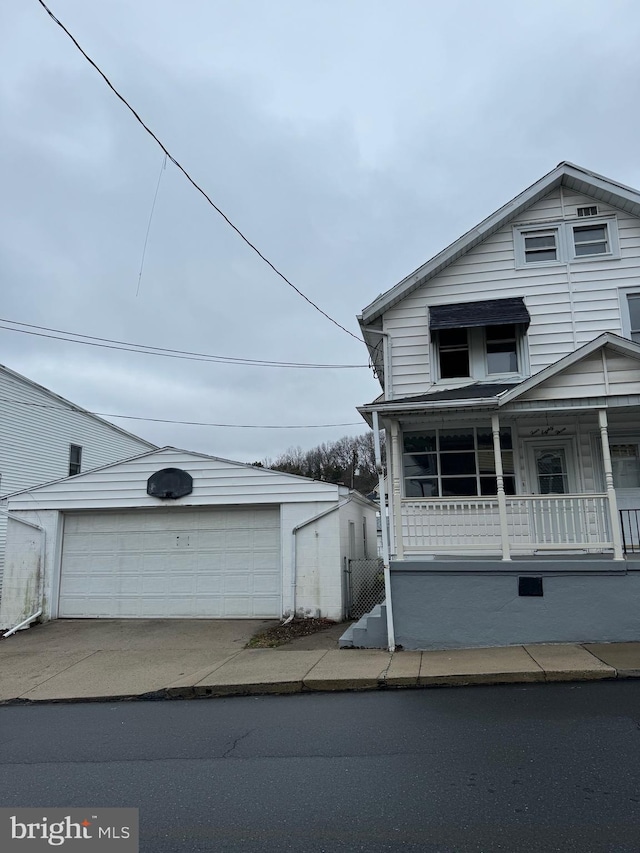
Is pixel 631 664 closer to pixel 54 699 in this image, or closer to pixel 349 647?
pixel 349 647

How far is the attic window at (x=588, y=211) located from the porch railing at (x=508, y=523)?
5867mm

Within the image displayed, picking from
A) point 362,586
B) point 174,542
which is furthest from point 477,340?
point 174,542

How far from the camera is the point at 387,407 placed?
32.5 ft

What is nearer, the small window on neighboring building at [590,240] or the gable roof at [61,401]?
the small window on neighboring building at [590,240]

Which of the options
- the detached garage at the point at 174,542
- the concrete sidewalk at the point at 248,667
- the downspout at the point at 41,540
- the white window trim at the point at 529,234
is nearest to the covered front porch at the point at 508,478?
the concrete sidewalk at the point at 248,667

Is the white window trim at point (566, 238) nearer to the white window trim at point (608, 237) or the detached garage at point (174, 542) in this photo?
the white window trim at point (608, 237)

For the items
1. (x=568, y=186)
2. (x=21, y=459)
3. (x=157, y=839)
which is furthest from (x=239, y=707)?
(x=21, y=459)

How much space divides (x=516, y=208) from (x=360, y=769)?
35.3 feet

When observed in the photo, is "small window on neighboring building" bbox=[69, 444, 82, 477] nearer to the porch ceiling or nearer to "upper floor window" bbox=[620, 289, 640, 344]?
the porch ceiling

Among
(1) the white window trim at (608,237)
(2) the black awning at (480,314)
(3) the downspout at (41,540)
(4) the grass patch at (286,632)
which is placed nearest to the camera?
(4) the grass patch at (286,632)

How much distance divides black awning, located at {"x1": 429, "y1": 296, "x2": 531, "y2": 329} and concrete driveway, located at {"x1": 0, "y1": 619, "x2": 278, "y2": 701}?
6895mm

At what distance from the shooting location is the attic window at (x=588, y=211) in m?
12.0

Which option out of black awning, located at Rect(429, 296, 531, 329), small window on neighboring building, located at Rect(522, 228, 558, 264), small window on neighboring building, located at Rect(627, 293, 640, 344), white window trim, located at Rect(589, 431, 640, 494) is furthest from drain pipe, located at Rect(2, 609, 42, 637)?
small window on neighboring building, located at Rect(627, 293, 640, 344)

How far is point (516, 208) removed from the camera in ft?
39.2
